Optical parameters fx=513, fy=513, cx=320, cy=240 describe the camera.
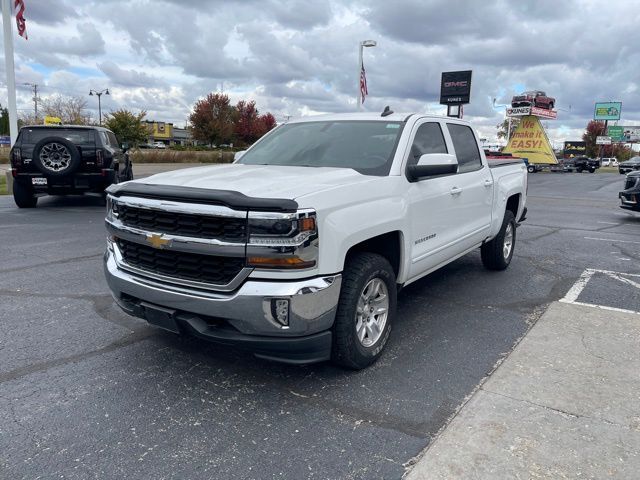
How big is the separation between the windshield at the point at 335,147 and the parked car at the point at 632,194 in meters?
10.1

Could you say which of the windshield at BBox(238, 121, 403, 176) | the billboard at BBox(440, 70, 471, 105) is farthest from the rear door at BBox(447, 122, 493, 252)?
the billboard at BBox(440, 70, 471, 105)

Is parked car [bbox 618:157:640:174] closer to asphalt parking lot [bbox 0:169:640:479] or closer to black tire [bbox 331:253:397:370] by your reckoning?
asphalt parking lot [bbox 0:169:640:479]

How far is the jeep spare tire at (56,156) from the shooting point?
402 inches

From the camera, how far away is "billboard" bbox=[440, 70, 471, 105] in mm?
38531

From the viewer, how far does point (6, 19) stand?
15086 millimetres

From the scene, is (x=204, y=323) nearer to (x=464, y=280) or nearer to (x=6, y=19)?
(x=464, y=280)

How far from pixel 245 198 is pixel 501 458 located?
1.96 m

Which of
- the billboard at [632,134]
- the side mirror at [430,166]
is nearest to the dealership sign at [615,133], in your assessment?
the billboard at [632,134]

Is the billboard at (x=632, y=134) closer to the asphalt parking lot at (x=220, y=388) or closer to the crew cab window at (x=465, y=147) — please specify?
the crew cab window at (x=465, y=147)

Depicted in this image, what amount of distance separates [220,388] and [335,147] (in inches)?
88.0

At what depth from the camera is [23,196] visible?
11258 mm

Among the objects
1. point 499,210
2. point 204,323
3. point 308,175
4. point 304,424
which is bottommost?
point 304,424

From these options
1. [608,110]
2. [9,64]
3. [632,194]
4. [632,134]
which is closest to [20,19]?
[9,64]

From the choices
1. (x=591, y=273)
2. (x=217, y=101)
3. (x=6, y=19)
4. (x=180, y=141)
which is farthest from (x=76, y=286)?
(x=180, y=141)
